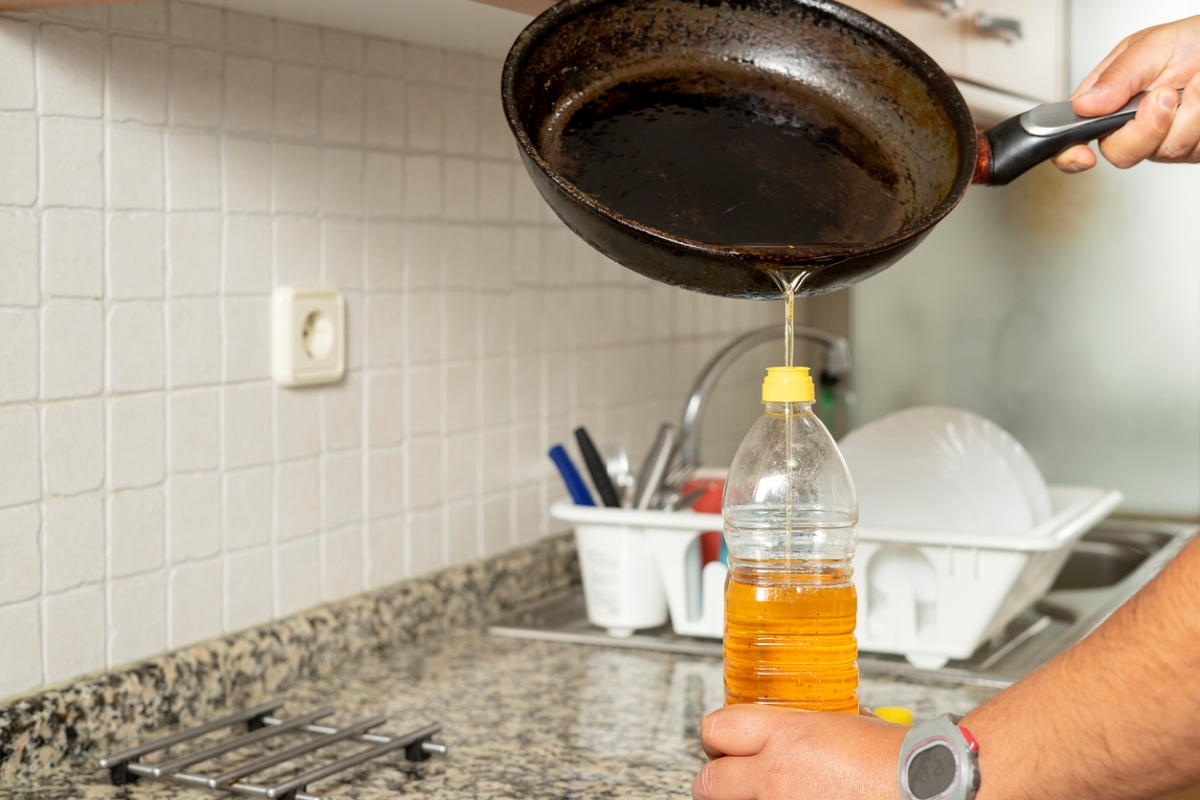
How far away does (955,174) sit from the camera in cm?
86

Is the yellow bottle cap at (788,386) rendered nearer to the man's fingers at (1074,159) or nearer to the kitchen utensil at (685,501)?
the man's fingers at (1074,159)

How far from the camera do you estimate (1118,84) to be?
0.91m

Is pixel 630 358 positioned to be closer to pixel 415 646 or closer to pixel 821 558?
pixel 415 646

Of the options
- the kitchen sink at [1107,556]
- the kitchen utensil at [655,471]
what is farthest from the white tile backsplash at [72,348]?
Result: the kitchen sink at [1107,556]

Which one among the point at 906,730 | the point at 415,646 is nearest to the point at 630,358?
the point at 415,646

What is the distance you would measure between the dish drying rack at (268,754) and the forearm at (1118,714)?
0.48 m

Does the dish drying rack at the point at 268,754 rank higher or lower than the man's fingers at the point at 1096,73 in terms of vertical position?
lower

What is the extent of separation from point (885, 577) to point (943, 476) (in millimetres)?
181

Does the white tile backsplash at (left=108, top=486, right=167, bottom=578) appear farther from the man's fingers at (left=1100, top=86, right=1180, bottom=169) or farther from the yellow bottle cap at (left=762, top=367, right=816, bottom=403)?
the man's fingers at (left=1100, top=86, right=1180, bottom=169)

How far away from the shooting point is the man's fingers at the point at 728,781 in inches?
28.9

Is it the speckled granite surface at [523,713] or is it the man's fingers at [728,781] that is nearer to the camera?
the man's fingers at [728,781]

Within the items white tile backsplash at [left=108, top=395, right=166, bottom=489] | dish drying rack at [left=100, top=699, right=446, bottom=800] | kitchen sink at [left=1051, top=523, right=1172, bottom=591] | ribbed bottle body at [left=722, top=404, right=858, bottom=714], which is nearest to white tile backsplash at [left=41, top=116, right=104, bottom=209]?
white tile backsplash at [left=108, top=395, right=166, bottom=489]

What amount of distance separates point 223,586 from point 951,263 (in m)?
1.44

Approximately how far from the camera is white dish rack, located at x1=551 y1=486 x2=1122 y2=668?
1213 millimetres
